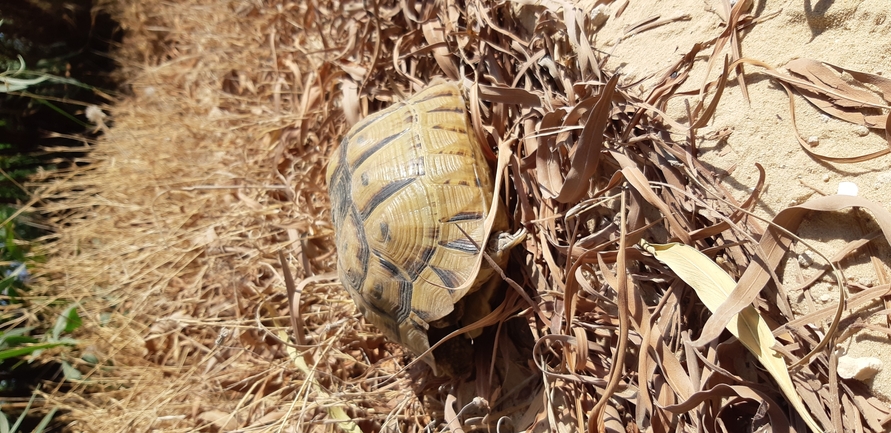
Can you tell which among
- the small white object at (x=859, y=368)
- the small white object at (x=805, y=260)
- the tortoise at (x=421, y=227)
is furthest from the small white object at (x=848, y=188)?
the tortoise at (x=421, y=227)

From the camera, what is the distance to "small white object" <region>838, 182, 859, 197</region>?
3.63 feet

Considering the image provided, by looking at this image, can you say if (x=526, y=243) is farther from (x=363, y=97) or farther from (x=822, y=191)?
(x=363, y=97)

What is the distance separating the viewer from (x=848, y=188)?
1113 mm

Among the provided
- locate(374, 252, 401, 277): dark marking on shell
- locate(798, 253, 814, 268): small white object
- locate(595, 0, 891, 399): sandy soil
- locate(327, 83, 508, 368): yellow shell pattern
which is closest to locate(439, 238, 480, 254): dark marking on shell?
locate(327, 83, 508, 368): yellow shell pattern

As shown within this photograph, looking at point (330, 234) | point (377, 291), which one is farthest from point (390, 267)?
point (330, 234)

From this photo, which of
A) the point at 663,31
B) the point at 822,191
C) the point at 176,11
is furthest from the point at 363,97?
the point at 176,11

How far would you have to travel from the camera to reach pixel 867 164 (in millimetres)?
1115

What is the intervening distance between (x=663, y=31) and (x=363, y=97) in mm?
1241

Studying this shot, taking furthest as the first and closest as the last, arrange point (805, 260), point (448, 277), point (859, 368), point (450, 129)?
point (450, 129)
point (448, 277)
point (805, 260)
point (859, 368)

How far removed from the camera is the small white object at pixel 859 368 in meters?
1.03

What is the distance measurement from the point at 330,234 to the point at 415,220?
0.69m

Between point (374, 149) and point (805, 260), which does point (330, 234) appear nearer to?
point (374, 149)

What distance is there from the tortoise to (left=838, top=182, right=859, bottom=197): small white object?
2.64 feet

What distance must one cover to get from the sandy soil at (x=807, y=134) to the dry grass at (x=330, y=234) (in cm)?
6
